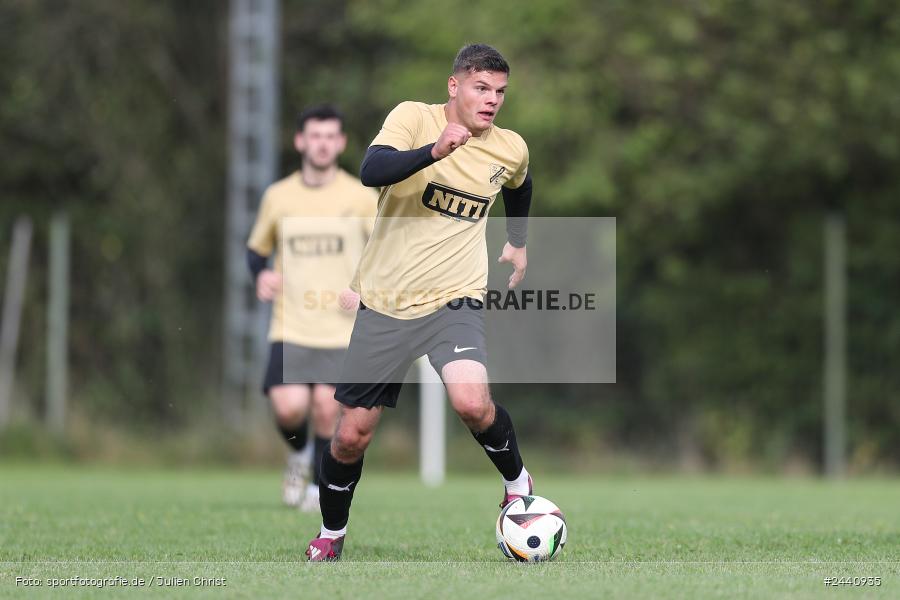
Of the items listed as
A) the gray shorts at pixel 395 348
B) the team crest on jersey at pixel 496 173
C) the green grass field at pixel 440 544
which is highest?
the team crest on jersey at pixel 496 173

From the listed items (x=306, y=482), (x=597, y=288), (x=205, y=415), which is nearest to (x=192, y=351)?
(x=205, y=415)

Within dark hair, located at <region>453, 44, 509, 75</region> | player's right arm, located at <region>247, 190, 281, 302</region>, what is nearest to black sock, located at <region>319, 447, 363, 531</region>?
dark hair, located at <region>453, 44, 509, 75</region>

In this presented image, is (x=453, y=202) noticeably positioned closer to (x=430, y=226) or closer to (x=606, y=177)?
(x=430, y=226)

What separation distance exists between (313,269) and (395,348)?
11.6 feet

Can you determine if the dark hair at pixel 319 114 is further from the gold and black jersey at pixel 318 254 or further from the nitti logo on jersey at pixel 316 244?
the nitti logo on jersey at pixel 316 244

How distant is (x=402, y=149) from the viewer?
20.6 ft

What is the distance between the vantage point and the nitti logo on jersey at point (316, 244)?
982cm

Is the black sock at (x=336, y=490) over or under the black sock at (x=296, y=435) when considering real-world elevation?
under

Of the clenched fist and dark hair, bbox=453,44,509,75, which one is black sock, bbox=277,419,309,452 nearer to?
dark hair, bbox=453,44,509,75

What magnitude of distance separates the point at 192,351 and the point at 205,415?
254 centimetres

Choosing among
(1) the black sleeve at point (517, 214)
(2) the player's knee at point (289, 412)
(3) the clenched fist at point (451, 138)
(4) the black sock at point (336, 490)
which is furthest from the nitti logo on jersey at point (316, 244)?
(3) the clenched fist at point (451, 138)

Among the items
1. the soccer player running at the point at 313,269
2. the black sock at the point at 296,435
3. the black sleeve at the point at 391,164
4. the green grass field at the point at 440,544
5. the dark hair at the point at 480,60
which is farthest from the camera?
the black sock at the point at 296,435

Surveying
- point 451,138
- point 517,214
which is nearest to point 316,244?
point 517,214

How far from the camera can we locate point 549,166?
70.2ft
